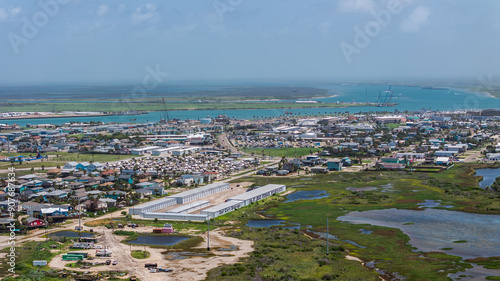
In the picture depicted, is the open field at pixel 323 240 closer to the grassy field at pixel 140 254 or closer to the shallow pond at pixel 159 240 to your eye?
the grassy field at pixel 140 254

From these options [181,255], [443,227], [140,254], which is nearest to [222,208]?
[181,255]

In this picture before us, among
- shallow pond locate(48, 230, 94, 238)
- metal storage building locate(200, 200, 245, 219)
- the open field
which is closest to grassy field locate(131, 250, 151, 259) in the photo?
the open field

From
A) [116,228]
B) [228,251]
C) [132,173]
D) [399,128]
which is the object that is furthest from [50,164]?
[399,128]

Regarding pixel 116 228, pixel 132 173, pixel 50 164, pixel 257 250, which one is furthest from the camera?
pixel 50 164

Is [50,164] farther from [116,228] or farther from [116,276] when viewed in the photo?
[116,276]

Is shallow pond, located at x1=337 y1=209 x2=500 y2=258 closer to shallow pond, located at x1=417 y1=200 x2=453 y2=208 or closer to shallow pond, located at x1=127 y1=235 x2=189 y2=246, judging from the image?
shallow pond, located at x1=417 y1=200 x2=453 y2=208

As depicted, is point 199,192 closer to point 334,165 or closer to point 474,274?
point 334,165
